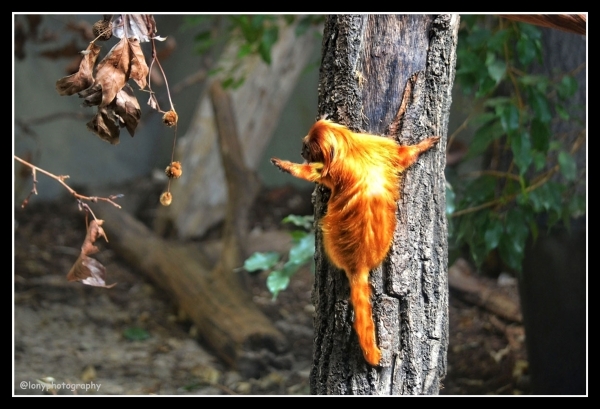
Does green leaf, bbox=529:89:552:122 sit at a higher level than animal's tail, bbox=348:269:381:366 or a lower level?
higher

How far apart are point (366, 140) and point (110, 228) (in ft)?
8.26

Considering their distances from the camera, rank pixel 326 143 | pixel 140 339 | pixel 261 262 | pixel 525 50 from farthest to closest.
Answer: pixel 140 339 < pixel 261 262 < pixel 525 50 < pixel 326 143

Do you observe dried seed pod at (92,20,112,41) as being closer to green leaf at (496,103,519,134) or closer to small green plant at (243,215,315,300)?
small green plant at (243,215,315,300)

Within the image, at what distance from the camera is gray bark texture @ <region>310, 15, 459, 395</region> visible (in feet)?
3.61

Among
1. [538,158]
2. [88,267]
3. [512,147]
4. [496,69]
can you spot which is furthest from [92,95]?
[538,158]

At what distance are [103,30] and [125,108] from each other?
167mm

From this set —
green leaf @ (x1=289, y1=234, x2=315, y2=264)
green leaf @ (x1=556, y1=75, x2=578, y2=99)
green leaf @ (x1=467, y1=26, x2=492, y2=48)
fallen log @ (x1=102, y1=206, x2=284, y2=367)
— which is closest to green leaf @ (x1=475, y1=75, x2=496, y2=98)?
green leaf @ (x1=467, y1=26, x2=492, y2=48)

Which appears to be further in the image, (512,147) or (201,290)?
(201,290)

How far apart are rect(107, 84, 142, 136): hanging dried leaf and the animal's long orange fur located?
0.28 m

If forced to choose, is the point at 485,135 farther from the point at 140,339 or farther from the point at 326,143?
the point at 140,339

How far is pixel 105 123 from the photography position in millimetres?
1094

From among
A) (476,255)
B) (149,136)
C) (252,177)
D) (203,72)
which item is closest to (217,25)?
(203,72)

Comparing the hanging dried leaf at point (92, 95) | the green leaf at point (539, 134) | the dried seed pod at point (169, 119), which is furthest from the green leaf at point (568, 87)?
the hanging dried leaf at point (92, 95)

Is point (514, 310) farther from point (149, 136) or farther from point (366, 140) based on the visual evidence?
point (149, 136)
